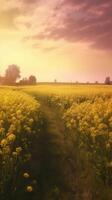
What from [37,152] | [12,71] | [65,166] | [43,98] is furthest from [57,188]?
[12,71]

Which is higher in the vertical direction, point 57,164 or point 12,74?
point 12,74

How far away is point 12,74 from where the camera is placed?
118125 millimetres

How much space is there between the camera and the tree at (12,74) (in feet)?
380

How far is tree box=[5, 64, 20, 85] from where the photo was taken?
4564 inches

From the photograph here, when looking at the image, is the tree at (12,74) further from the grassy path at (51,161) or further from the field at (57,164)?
the field at (57,164)

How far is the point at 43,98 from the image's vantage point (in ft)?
116

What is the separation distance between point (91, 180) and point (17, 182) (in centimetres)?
225

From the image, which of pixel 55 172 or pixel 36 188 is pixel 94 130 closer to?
pixel 55 172

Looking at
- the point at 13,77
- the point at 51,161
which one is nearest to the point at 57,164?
the point at 51,161

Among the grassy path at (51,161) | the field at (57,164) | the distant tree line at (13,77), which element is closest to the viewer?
the field at (57,164)

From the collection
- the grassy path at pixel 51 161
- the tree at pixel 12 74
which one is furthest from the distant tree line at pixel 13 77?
the grassy path at pixel 51 161

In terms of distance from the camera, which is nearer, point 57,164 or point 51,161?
point 57,164

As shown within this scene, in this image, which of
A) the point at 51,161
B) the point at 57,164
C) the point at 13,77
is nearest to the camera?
the point at 57,164

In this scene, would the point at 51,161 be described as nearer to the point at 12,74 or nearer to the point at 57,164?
the point at 57,164
